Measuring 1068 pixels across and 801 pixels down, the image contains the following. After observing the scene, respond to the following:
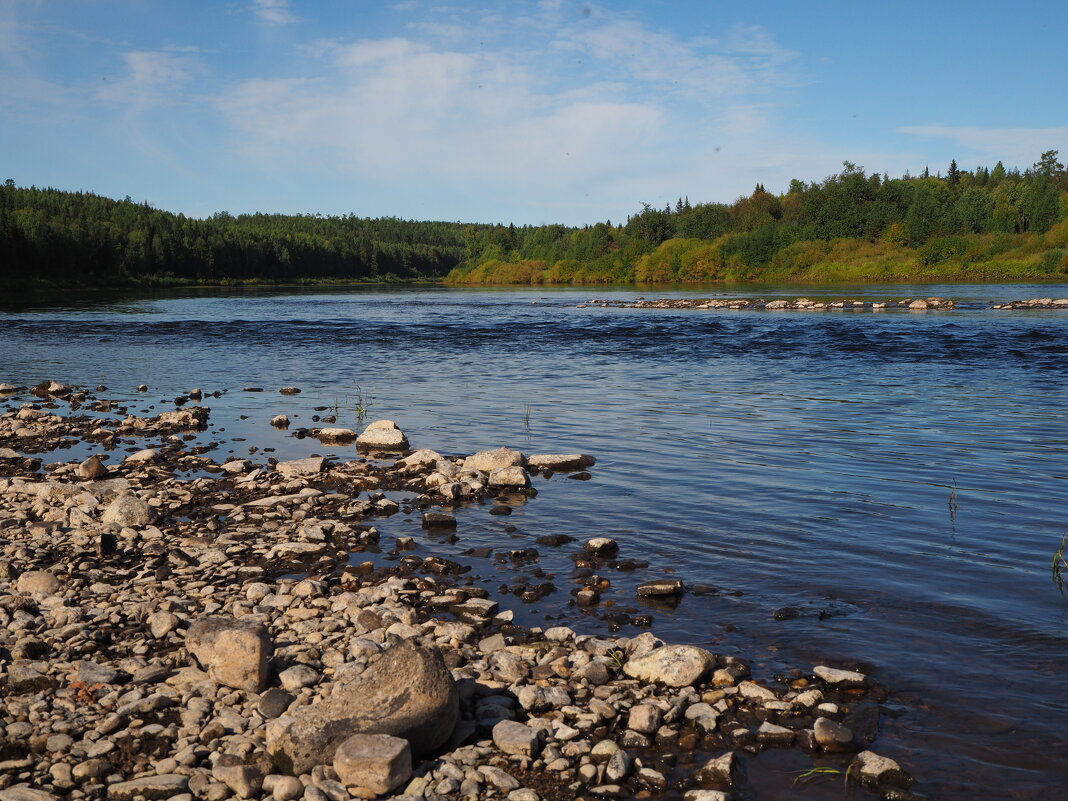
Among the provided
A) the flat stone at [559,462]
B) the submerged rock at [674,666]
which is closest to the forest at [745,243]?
the flat stone at [559,462]

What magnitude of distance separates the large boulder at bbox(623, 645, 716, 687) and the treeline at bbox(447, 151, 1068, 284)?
9547 cm

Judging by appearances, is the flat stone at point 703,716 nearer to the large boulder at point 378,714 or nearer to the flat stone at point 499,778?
the flat stone at point 499,778

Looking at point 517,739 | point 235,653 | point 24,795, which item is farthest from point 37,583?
point 517,739

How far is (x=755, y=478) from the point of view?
11867 millimetres

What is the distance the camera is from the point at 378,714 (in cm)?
501

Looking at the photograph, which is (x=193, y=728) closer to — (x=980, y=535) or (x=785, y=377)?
(x=980, y=535)

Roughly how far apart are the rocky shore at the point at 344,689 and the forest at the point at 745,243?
3714 inches

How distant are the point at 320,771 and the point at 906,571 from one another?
19.5 feet

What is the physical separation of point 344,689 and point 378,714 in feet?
1.25

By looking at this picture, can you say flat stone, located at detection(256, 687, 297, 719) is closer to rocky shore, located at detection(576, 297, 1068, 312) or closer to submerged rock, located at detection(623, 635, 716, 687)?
submerged rock, located at detection(623, 635, 716, 687)

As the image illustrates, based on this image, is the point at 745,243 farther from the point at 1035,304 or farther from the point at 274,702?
the point at 274,702

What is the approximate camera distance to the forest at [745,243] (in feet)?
349

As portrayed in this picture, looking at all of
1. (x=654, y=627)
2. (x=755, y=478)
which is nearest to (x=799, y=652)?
(x=654, y=627)

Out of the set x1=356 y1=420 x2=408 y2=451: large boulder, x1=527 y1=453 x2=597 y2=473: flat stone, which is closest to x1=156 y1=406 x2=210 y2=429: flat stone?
x1=356 y1=420 x2=408 y2=451: large boulder
